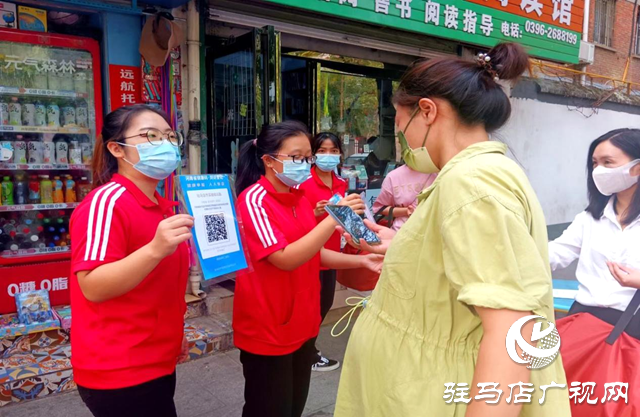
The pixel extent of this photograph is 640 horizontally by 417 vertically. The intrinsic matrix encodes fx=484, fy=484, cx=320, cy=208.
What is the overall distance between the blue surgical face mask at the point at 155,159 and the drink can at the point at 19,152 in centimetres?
264

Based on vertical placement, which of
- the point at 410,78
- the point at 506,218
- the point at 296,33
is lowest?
the point at 506,218

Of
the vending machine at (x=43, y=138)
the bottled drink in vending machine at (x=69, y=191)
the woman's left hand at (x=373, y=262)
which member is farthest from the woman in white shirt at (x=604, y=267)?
the bottled drink in vending machine at (x=69, y=191)

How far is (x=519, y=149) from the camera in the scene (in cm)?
843

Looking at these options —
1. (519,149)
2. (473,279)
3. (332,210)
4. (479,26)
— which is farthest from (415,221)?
(519,149)

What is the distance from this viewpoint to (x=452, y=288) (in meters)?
1.10

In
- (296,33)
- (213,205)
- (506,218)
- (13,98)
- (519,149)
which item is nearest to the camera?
(506,218)

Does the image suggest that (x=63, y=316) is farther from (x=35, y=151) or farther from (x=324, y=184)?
(x=324, y=184)

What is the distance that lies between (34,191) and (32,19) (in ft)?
4.36

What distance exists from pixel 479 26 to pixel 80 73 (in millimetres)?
4520

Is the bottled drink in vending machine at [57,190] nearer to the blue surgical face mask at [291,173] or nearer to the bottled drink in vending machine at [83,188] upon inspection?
the bottled drink in vending machine at [83,188]

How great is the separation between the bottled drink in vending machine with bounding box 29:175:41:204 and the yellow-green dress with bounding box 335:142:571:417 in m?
3.53

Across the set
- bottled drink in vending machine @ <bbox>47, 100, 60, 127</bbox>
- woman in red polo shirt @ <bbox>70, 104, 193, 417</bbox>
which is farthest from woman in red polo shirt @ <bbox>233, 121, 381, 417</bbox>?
bottled drink in vending machine @ <bbox>47, 100, 60, 127</bbox>

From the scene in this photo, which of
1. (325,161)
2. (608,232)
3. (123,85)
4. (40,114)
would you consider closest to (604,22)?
(325,161)

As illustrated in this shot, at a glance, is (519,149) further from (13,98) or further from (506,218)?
(506,218)
